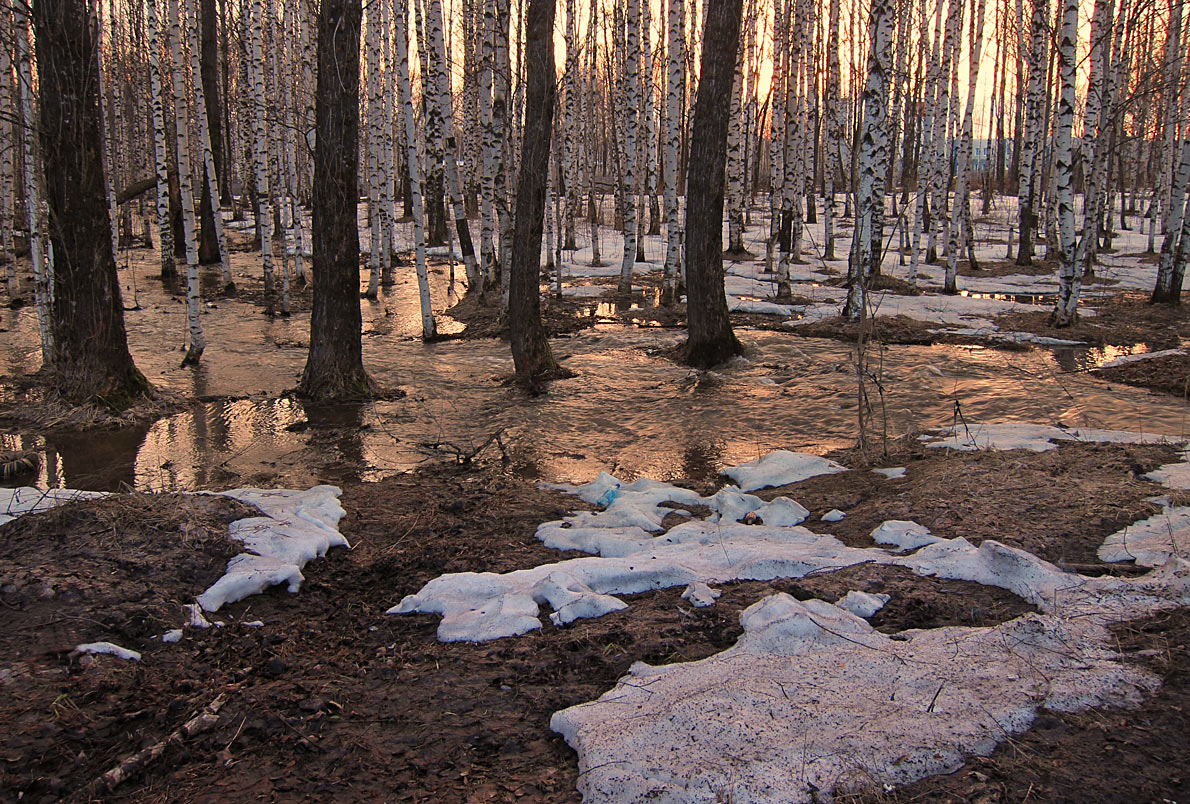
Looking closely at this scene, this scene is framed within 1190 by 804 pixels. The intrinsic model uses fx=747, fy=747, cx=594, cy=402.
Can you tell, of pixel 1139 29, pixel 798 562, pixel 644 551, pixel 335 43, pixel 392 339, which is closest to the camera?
pixel 798 562

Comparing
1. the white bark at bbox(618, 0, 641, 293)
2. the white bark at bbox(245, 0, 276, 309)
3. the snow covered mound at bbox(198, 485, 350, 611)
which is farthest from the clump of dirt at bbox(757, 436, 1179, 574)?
the white bark at bbox(245, 0, 276, 309)

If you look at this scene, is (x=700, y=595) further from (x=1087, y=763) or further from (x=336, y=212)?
(x=336, y=212)

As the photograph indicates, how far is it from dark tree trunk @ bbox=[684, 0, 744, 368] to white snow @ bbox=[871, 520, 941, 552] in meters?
5.66

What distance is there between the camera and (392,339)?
41.1 feet

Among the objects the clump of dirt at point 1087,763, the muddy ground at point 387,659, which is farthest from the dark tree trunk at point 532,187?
the clump of dirt at point 1087,763

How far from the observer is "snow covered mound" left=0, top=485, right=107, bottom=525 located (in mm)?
4355

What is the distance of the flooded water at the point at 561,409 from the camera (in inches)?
260

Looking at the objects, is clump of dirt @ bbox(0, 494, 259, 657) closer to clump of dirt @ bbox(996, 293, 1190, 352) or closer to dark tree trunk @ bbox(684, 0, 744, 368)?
dark tree trunk @ bbox(684, 0, 744, 368)

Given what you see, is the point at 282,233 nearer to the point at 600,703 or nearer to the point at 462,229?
the point at 462,229

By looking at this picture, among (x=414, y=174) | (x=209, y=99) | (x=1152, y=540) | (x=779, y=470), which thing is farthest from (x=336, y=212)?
(x=209, y=99)

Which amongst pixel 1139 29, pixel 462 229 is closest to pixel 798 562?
pixel 462 229

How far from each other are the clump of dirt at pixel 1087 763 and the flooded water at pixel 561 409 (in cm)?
391

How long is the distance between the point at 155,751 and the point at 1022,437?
6.52m

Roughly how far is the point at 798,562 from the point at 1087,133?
1681 centimetres
